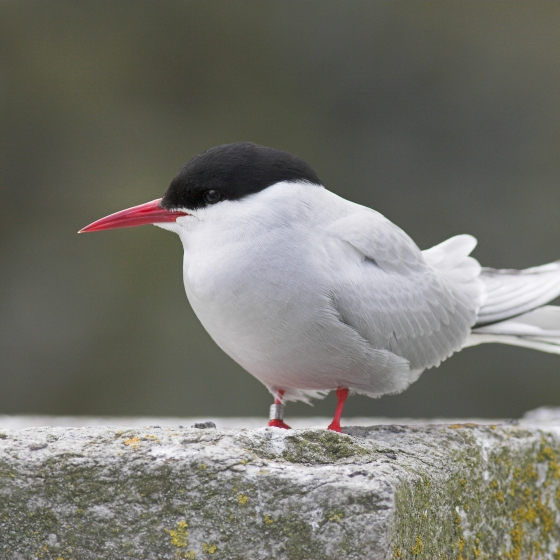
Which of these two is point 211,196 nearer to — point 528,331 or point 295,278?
point 295,278

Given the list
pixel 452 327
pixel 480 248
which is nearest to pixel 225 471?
pixel 452 327

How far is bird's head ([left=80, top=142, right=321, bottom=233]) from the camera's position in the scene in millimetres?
2820

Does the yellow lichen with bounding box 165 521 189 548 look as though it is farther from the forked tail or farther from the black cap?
the forked tail

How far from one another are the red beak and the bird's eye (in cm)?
11

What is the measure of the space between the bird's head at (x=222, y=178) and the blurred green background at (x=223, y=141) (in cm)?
443

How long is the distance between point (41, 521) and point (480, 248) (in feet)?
18.8

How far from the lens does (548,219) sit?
7141 mm

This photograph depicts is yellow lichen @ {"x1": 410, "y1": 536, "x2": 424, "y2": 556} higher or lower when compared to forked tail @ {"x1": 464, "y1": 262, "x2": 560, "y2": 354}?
lower

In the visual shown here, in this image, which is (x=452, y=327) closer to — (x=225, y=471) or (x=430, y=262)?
(x=430, y=262)

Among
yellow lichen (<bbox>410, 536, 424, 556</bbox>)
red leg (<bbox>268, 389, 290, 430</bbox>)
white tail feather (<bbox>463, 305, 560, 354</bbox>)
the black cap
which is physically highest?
the black cap

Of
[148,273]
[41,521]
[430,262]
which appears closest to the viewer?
[41,521]

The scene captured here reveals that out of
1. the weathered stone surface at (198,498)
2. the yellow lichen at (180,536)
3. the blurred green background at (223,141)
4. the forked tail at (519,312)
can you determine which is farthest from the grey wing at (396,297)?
the blurred green background at (223,141)

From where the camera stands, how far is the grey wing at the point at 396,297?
110 inches

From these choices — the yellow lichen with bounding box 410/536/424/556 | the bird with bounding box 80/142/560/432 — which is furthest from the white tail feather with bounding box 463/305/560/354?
the yellow lichen with bounding box 410/536/424/556
